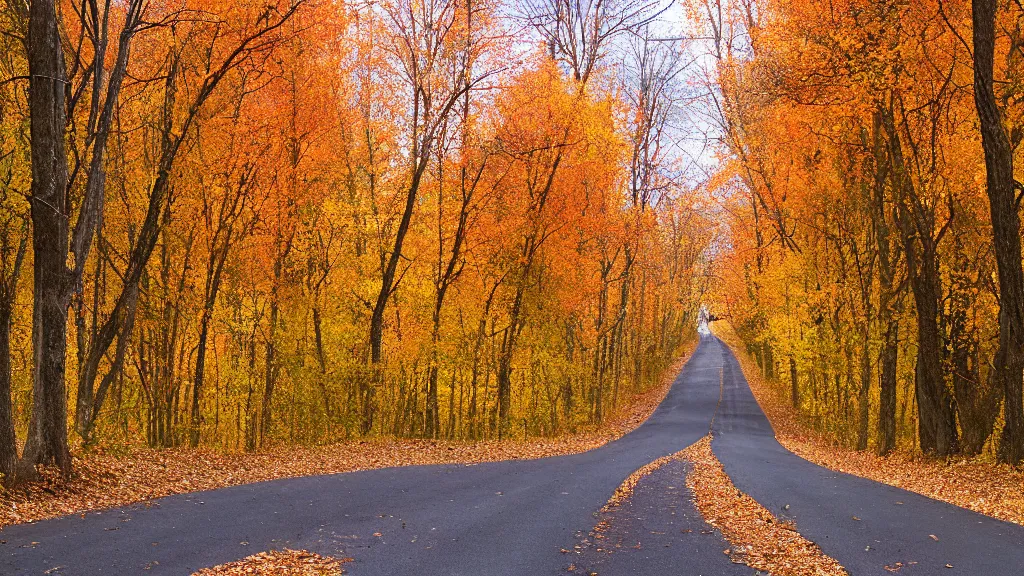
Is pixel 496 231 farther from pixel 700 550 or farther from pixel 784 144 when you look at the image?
pixel 700 550

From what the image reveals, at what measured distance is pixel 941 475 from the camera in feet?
47.7

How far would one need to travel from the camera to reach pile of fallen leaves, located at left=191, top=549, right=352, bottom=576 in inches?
271

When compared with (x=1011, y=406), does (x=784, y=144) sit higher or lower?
higher

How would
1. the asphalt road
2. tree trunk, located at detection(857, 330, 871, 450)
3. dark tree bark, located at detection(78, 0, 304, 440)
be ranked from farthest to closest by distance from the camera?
tree trunk, located at detection(857, 330, 871, 450), dark tree bark, located at detection(78, 0, 304, 440), the asphalt road

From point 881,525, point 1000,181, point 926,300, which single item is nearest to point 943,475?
point 926,300

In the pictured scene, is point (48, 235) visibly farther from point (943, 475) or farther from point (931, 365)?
point (931, 365)

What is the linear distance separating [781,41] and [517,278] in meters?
11.6

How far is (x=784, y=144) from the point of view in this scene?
87.0 ft

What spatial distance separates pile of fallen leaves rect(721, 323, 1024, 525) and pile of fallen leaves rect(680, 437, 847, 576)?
328 centimetres

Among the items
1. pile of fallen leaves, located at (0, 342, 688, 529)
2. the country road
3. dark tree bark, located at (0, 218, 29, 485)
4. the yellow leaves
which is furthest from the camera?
the yellow leaves

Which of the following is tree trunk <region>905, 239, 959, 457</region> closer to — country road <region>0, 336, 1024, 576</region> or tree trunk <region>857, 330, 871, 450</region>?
tree trunk <region>857, 330, 871, 450</region>

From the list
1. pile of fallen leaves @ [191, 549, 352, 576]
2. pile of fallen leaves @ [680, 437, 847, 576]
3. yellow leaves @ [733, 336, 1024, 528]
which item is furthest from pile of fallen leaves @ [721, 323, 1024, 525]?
pile of fallen leaves @ [191, 549, 352, 576]

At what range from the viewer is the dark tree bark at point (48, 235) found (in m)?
9.87

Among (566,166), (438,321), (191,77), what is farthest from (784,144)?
(191,77)
